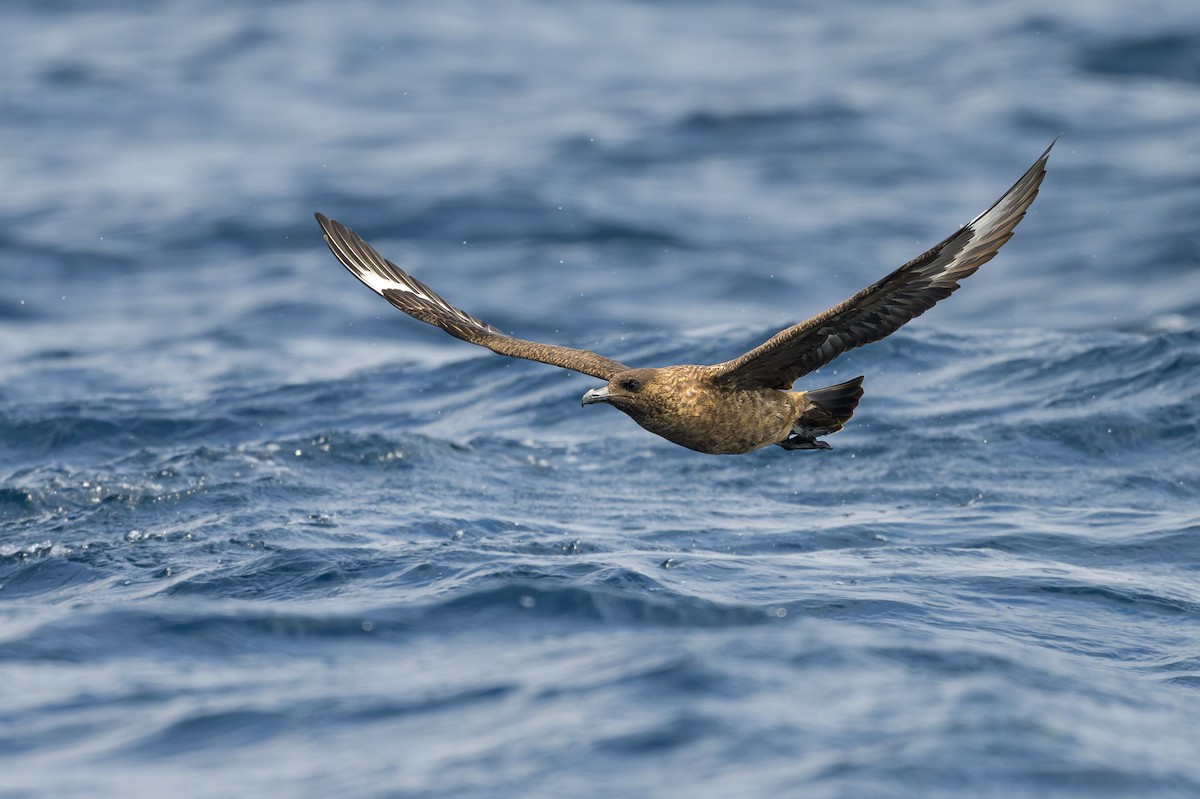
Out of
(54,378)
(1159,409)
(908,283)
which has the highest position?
(908,283)

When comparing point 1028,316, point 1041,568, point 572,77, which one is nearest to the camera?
point 1041,568

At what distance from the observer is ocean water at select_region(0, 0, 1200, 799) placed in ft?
22.1

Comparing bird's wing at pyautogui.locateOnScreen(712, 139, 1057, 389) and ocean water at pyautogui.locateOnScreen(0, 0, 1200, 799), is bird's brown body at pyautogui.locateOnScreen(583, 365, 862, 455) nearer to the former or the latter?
bird's wing at pyautogui.locateOnScreen(712, 139, 1057, 389)

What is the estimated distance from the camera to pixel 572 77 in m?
22.2

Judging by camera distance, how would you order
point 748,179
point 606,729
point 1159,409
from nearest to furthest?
point 606,729
point 1159,409
point 748,179

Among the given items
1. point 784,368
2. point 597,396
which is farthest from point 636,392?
point 784,368

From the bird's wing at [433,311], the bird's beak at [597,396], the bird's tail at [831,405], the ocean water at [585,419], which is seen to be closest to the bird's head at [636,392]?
the bird's beak at [597,396]

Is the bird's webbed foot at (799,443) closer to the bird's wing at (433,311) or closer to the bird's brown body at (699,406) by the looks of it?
the bird's brown body at (699,406)

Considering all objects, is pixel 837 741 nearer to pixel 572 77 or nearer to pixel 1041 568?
pixel 1041 568

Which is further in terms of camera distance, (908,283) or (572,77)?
(572,77)

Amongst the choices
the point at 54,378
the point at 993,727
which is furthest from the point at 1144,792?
the point at 54,378

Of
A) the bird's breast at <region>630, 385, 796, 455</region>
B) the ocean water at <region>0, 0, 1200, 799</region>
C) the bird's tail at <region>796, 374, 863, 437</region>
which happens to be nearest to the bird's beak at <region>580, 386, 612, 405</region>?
the bird's breast at <region>630, 385, 796, 455</region>

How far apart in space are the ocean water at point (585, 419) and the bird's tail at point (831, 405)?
998 mm

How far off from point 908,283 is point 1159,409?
519cm
